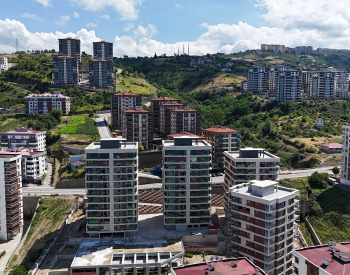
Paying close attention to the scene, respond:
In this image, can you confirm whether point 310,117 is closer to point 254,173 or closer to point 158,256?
point 254,173

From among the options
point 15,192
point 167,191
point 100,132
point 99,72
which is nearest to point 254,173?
point 167,191

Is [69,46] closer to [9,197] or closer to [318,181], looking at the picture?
[9,197]

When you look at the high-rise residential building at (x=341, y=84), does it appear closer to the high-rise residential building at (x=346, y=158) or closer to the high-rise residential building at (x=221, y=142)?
the high-rise residential building at (x=346, y=158)

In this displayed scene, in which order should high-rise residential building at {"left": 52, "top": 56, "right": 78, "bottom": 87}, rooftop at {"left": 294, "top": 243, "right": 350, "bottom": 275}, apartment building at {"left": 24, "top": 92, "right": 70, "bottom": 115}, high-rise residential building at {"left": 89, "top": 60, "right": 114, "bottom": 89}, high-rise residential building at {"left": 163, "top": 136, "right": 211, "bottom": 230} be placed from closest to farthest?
rooftop at {"left": 294, "top": 243, "right": 350, "bottom": 275}, high-rise residential building at {"left": 163, "top": 136, "right": 211, "bottom": 230}, apartment building at {"left": 24, "top": 92, "right": 70, "bottom": 115}, high-rise residential building at {"left": 52, "top": 56, "right": 78, "bottom": 87}, high-rise residential building at {"left": 89, "top": 60, "right": 114, "bottom": 89}

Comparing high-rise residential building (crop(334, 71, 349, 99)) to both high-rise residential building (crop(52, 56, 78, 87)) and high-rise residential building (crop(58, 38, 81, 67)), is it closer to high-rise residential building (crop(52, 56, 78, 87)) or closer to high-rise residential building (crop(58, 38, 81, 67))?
high-rise residential building (crop(52, 56, 78, 87))

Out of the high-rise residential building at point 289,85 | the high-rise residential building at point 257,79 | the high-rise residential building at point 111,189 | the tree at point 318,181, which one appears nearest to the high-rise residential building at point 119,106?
the high-rise residential building at point 111,189

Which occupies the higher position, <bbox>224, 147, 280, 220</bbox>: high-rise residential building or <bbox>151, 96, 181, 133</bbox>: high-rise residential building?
<bbox>151, 96, 181, 133</bbox>: high-rise residential building

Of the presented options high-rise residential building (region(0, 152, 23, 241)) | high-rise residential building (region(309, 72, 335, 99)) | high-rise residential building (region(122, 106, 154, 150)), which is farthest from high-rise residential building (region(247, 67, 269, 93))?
high-rise residential building (region(0, 152, 23, 241))
